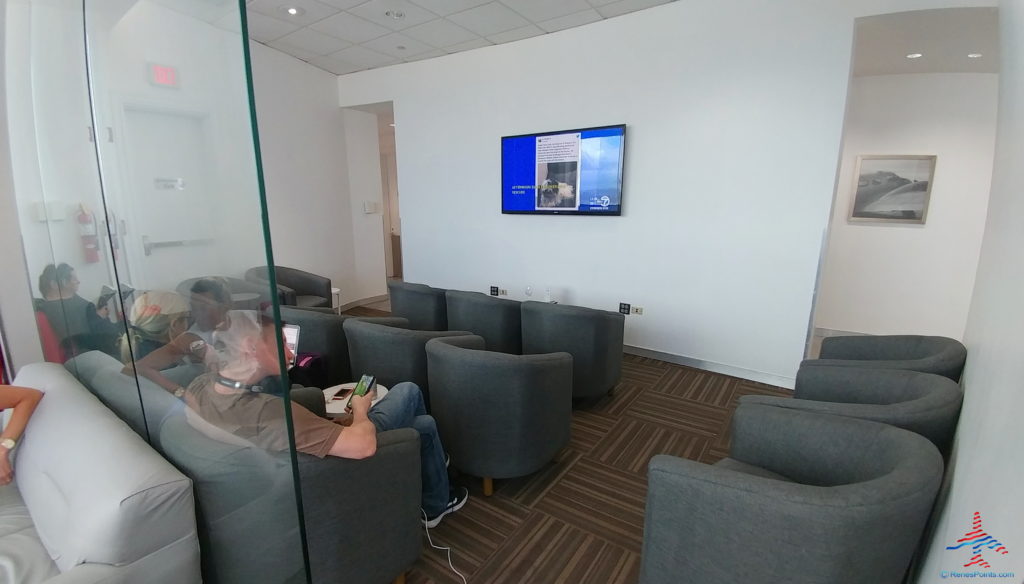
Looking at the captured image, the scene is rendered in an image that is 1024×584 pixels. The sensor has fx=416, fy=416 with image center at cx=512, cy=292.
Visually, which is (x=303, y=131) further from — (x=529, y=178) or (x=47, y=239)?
(x=47, y=239)

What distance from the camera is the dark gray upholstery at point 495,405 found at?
192cm

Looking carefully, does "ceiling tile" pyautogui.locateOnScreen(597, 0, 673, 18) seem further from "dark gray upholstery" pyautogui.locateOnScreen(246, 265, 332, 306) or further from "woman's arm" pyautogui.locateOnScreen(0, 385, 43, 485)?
"woman's arm" pyautogui.locateOnScreen(0, 385, 43, 485)

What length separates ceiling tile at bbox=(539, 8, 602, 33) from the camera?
12.1ft

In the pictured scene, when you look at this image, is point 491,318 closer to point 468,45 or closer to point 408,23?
point 408,23

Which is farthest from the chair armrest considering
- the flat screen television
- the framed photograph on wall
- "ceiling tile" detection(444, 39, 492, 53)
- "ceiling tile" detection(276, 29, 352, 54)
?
the framed photograph on wall

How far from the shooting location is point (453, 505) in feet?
6.68

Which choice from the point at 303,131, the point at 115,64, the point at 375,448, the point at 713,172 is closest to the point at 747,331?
the point at 713,172

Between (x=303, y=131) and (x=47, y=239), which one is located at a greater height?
(x=303, y=131)

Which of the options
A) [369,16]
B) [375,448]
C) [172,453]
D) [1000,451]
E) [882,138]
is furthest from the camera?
[882,138]

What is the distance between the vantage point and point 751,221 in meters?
3.40

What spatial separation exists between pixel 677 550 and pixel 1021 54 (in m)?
1.89

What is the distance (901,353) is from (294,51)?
20.0ft

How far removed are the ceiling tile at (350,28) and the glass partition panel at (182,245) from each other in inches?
95.2

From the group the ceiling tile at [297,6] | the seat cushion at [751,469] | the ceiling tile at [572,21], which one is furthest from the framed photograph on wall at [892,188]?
→ the ceiling tile at [297,6]
